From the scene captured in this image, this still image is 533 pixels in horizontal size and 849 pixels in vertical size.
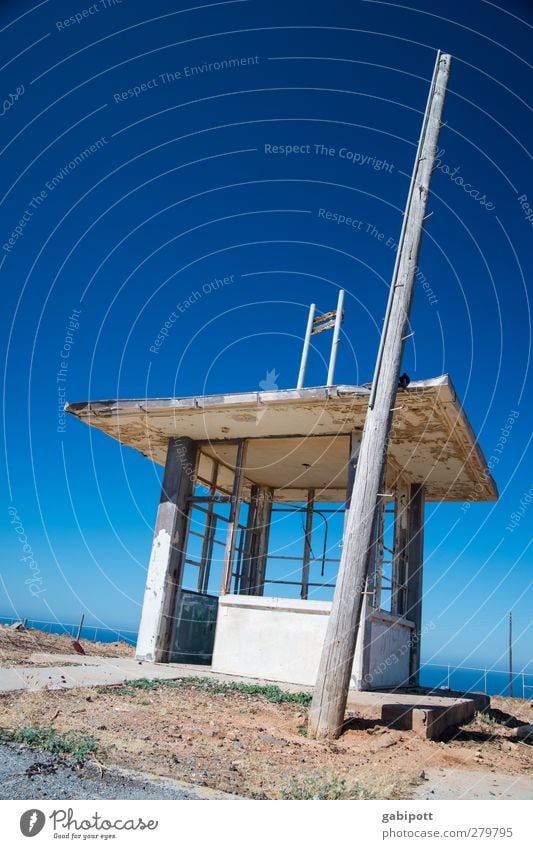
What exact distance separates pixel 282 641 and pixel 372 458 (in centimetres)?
469

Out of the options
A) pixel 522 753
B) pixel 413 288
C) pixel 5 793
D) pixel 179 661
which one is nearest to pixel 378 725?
pixel 522 753

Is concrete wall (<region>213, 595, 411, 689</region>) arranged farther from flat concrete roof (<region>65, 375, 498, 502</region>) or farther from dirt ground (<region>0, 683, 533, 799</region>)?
flat concrete roof (<region>65, 375, 498, 502</region>)

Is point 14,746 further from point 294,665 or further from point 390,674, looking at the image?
point 390,674

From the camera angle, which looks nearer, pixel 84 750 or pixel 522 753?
pixel 84 750

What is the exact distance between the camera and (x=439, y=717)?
19.1ft

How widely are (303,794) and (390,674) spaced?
732 centimetres

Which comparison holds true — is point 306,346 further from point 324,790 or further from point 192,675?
point 324,790

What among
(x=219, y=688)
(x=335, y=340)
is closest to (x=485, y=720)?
(x=219, y=688)

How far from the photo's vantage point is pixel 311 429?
994cm

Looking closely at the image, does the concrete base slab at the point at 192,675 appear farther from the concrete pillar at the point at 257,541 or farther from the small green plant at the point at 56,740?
the concrete pillar at the point at 257,541

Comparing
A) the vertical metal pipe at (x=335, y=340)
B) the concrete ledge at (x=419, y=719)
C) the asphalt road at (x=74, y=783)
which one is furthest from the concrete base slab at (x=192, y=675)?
the vertical metal pipe at (x=335, y=340)
